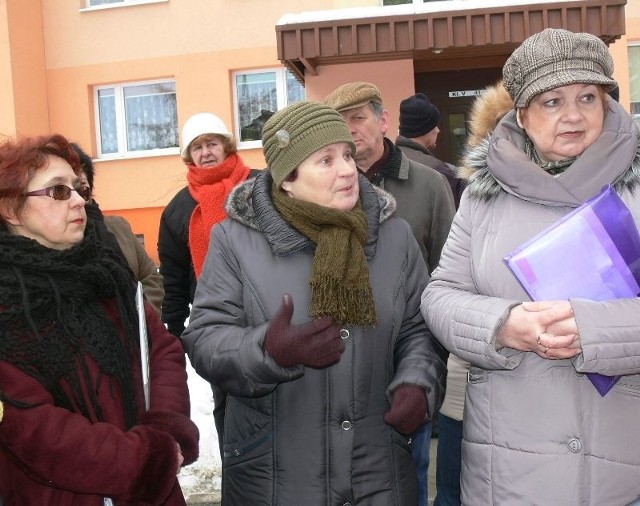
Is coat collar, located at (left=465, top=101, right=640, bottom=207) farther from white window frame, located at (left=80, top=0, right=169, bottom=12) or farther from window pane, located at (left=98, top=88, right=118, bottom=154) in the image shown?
window pane, located at (left=98, top=88, right=118, bottom=154)

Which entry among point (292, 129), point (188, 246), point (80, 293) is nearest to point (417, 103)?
point (188, 246)

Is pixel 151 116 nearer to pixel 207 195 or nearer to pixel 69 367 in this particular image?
pixel 207 195

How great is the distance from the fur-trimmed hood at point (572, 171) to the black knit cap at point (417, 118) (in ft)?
8.46

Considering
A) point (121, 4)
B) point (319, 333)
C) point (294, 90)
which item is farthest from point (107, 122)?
point (319, 333)

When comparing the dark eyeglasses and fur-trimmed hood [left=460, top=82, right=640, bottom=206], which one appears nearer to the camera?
fur-trimmed hood [left=460, top=82, right=640, bottom=206]

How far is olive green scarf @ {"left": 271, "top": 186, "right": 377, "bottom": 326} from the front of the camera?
87.4 inches

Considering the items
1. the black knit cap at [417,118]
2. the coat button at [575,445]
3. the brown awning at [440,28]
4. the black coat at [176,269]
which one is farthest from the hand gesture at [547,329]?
the brown awning at [440,28]

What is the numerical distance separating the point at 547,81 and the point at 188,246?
243cm

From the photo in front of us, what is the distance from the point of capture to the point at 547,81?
217 cm

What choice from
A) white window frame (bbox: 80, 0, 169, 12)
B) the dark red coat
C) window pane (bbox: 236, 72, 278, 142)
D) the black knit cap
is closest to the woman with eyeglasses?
the dark red coat

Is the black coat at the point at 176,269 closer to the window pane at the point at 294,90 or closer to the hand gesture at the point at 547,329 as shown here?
the hand gesture at the point at 547,329

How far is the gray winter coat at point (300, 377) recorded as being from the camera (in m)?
2.24

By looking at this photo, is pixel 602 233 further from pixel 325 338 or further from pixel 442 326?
pixel 325 338

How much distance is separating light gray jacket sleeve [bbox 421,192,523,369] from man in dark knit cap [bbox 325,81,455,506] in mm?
1225
